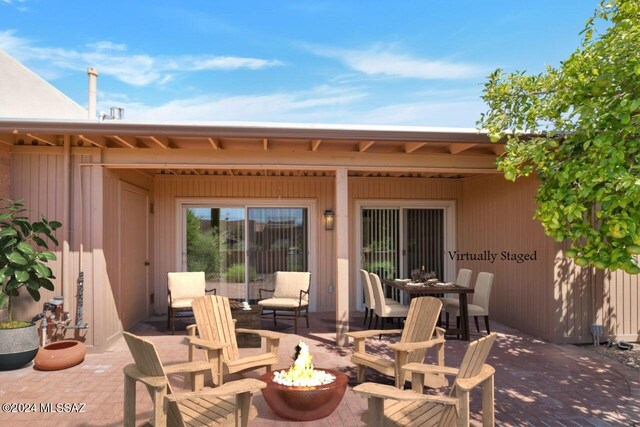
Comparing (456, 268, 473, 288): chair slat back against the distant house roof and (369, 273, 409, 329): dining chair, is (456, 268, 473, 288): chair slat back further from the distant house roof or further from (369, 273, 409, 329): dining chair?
the distant house roof

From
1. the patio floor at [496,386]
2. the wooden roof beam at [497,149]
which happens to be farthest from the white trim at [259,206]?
the wooden roof beam at [497,149]

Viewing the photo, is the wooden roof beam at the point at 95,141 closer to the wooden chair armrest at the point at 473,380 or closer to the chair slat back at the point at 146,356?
the chair slat back at the point at 146,356

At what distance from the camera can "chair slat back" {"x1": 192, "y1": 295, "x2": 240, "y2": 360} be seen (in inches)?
164

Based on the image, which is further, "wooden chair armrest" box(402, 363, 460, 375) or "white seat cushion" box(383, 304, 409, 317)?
"white seat cushion" box(383, 304, 409, 317)

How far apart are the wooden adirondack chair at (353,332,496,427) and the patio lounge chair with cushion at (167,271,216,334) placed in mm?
4403

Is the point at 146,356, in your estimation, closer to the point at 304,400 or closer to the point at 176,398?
the point at 176,398

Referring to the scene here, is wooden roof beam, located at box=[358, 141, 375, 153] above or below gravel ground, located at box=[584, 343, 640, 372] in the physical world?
above

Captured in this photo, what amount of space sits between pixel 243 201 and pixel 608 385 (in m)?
6.04

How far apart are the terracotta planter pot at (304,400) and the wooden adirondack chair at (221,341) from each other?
1.91 feet

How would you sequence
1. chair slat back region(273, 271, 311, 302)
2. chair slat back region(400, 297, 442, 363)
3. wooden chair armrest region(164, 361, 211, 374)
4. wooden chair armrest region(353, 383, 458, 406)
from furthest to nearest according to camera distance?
chair slat back region(273, 271, 311, 302)
chair slat back region(400, 297, 442, 363)
wooden chair armrest region(164, 361, 211, 374)
wooden chair armrest region(353, 383, 458, 406)

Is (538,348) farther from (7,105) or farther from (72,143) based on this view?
(7,105)

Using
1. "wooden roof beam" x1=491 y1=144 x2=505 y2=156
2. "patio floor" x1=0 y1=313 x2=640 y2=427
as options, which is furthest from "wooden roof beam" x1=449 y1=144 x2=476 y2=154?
"patio floor" x1=0 y1=313 x2=640 y2=427

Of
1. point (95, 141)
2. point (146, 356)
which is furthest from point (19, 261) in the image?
point (146, 356)

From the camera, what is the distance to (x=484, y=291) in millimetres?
6203
